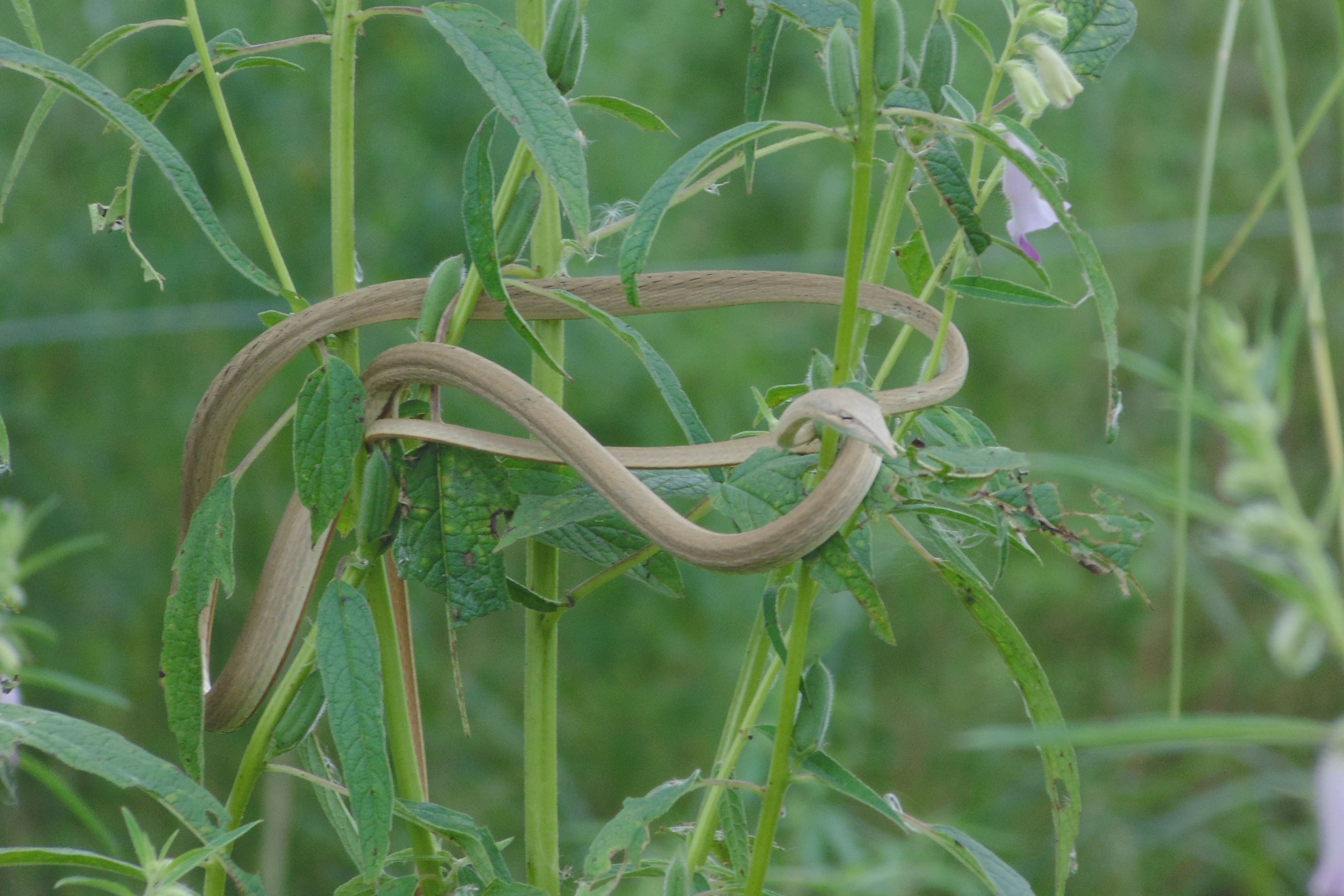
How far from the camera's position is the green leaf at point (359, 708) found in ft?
1.02

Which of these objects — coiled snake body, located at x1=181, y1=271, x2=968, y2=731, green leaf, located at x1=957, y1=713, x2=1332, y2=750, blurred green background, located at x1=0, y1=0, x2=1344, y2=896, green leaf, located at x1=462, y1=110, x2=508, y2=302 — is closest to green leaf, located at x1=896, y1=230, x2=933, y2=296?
coiled snake body, located at x1=181, y1=271, x2=968, y2=731

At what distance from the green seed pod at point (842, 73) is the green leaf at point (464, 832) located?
0.22 meters

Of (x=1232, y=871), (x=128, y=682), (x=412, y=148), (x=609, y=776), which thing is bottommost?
(x=1232, y=871)

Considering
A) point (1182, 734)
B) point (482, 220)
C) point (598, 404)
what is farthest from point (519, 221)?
point (598, 404)

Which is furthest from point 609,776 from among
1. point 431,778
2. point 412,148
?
point 412,148

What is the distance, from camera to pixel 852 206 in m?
0.28

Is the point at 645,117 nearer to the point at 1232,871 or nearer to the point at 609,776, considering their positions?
the point at 609,776

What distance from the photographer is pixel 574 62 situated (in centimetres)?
32

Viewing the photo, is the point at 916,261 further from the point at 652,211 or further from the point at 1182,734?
the point at 1182,734

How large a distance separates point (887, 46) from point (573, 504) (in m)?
0.14

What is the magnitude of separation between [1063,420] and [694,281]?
4.40 feet

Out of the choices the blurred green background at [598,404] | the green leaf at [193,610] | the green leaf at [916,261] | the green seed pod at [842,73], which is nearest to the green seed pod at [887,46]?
the green seed pod at [842,73]

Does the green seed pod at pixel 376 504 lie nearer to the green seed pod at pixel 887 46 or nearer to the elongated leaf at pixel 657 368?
the elongated leaf at pixel 657 368

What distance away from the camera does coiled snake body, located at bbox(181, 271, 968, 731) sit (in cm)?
28
